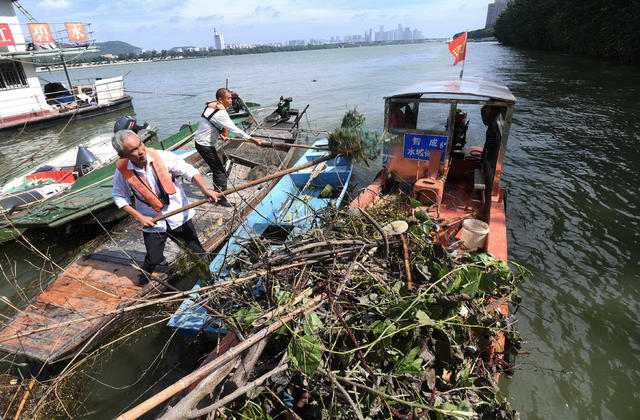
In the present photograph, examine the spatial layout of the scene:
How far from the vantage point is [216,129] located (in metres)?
6.04

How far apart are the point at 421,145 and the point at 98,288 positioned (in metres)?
5.09

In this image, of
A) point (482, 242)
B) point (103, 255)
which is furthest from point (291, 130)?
point (482, 242)

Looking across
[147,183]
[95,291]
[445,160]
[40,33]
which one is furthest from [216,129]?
[40,33]

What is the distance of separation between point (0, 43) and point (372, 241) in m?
21.0

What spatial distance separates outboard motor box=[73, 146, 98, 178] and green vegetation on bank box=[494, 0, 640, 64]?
31.6 meters

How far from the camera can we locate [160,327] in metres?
4.75

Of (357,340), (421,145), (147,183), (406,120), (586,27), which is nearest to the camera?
(357,340)

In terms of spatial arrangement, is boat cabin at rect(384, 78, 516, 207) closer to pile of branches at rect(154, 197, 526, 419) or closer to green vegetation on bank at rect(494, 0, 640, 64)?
pile of branches at rect(154, 197, 526, 419)

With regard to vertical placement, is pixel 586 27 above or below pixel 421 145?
above

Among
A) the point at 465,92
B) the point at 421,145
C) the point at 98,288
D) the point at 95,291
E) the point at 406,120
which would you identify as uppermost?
the point at 465,92

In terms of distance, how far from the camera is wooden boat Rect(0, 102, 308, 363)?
3.52m

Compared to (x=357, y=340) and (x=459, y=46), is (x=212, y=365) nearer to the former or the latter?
(x=357, y=340)

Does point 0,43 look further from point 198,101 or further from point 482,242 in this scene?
point 482,242

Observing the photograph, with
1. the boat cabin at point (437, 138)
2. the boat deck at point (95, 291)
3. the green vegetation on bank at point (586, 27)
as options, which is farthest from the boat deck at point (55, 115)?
the green vegetation on bank at point (586, 27)
